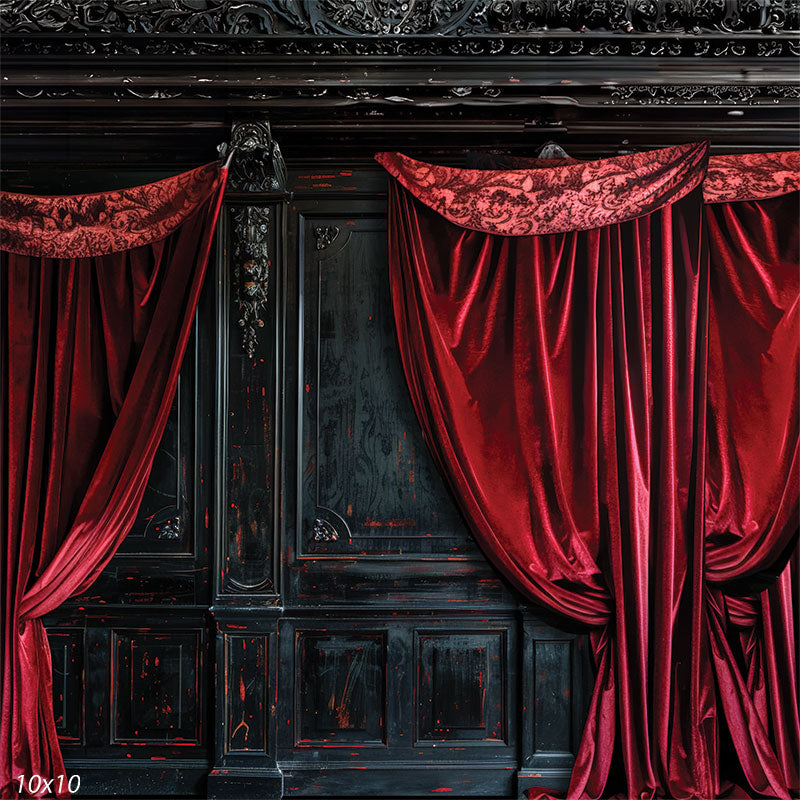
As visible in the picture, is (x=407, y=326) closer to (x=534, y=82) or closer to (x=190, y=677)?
(x=534, y=82)

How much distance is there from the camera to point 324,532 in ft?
8.34

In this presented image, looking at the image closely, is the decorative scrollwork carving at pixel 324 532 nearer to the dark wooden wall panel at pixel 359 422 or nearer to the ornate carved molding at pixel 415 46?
the dark wooden wall panel at pixel 359 422

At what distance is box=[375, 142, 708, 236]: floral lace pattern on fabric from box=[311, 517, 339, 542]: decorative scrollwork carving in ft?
4.02

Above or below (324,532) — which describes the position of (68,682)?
below

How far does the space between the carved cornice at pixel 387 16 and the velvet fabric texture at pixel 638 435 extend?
1.48ft

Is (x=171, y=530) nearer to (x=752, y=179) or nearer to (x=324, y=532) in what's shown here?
(x=324, y=532)

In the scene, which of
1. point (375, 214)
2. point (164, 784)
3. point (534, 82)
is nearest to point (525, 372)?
point (375, 214)

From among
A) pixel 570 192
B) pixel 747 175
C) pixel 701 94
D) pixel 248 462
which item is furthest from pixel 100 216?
pixel 747 175

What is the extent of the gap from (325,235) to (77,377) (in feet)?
3.52

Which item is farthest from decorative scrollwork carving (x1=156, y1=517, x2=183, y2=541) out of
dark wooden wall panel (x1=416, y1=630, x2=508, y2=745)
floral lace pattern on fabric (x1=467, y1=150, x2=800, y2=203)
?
floral lace pattern on fabric (x1=467, y1=150, x2=800, y2=203)

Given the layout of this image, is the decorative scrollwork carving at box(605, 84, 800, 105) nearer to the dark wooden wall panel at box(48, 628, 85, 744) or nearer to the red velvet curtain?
the red velvet curtain

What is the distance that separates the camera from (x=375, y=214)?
8.50 ft

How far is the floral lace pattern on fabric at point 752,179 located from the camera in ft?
8.11

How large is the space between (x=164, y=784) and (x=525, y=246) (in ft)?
7.89
